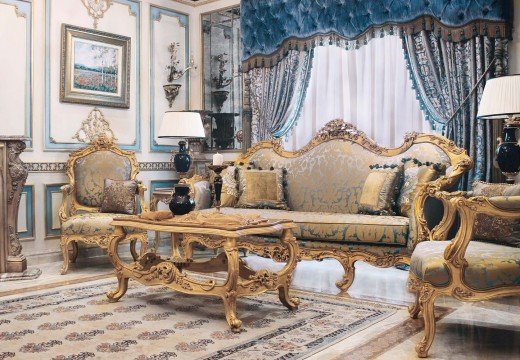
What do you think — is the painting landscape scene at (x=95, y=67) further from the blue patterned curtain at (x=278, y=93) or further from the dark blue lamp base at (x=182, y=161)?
the blue patterned curtain at (x=278, y=93)

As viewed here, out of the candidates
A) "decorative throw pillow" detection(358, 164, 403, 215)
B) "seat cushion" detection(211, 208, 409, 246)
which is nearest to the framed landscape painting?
"seat cushion" detection(211, 208, 409, 246)

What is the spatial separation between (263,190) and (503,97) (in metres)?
1.96

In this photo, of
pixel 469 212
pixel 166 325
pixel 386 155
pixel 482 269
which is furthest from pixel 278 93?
pixel 482 269

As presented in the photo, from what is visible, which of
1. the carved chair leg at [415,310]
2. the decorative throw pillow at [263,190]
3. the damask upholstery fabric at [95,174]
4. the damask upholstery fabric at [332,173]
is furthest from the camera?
the damask upholstery fabric at [95,174]

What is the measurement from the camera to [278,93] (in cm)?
554

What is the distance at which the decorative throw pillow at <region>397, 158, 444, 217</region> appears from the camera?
12.7 feet

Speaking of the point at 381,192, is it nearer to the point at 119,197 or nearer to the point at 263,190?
the point at 263,190

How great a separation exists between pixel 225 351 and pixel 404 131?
291cm

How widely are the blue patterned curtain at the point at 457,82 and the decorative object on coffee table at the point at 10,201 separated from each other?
3.08m

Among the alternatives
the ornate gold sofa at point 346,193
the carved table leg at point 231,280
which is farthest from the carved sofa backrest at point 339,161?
the carved table leg at point 231,280

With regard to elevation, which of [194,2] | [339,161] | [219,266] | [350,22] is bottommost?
[219,266]

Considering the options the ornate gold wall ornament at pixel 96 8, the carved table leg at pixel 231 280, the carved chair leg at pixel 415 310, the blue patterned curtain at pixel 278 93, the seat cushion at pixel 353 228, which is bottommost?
the carved chair leg at pixel 415 310

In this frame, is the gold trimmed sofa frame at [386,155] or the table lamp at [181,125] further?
the table lamp at [181,125]

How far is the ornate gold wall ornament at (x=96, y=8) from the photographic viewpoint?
17.5 feet
